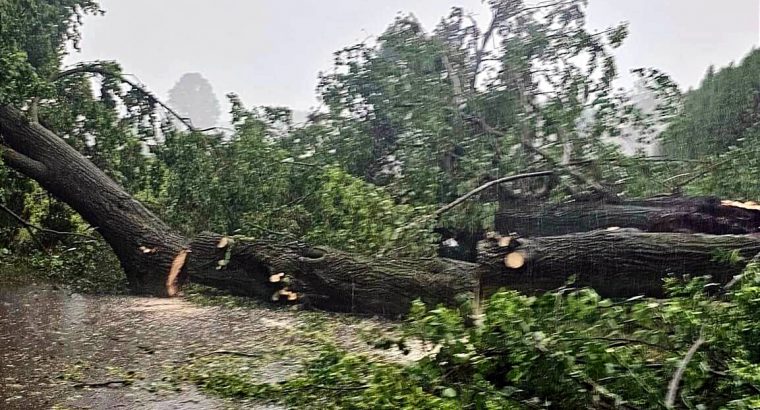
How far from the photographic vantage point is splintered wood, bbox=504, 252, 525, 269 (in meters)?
2.55

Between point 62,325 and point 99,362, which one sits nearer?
point 99,362

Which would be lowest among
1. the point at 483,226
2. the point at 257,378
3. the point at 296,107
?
the point at 257,378

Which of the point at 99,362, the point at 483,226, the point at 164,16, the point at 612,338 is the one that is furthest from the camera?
Answer: the point at 164,16

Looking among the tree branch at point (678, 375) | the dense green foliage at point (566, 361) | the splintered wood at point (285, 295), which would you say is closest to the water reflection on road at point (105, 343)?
the splintered wood at point (285, 295)

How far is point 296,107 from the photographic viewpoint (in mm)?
4395

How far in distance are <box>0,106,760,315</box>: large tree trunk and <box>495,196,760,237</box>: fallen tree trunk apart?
371 mm

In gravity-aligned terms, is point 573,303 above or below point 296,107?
below

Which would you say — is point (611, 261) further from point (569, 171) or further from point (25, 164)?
point (25, 164)

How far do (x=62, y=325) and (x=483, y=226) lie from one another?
192 cm

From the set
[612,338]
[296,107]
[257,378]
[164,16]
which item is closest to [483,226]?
[296,107]

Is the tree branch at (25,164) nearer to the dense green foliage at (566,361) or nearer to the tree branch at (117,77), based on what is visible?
the tree branch at (117,77)

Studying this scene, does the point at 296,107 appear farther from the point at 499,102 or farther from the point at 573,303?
the point at 573,303

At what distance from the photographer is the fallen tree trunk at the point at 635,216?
2826 millimetres

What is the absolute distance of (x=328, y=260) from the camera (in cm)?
302
